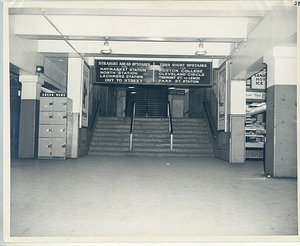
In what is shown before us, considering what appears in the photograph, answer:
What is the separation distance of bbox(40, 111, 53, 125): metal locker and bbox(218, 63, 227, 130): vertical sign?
465 centimetres

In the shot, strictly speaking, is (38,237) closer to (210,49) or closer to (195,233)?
(195,233)

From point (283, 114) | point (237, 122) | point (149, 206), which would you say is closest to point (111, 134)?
point (237, 122)

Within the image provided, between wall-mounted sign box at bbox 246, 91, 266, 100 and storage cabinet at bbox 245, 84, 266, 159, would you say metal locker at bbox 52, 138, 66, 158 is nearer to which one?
storage cabinet at bbox 245, 84, 266, 159

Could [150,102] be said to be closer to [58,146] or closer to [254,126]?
[254,126]

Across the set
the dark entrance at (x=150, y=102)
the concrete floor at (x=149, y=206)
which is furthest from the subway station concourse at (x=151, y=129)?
the dark entrance at (x=150, y=102)

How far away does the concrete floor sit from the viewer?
7.70 ft

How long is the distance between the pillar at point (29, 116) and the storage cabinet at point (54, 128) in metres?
0.36

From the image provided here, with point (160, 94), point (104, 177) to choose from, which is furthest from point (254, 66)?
point (160, 94)

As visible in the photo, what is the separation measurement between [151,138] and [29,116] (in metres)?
4.03

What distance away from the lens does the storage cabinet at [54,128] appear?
303 inches

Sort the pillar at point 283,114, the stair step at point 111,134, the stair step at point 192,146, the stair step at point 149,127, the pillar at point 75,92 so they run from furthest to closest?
the stair step at point 149,127 < the stair step at point 111,134 < the stair step at point 192,146 < the pillar at point 75,92 < the pillar at point 283,114

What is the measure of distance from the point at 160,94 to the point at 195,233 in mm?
15114

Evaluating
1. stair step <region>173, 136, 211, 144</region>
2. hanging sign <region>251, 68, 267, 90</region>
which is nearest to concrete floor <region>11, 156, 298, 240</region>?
hanging sign <region>251, 68, 267, 90</region>

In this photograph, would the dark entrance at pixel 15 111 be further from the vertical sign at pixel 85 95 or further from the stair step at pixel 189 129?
the stair step at pixel 189 129
